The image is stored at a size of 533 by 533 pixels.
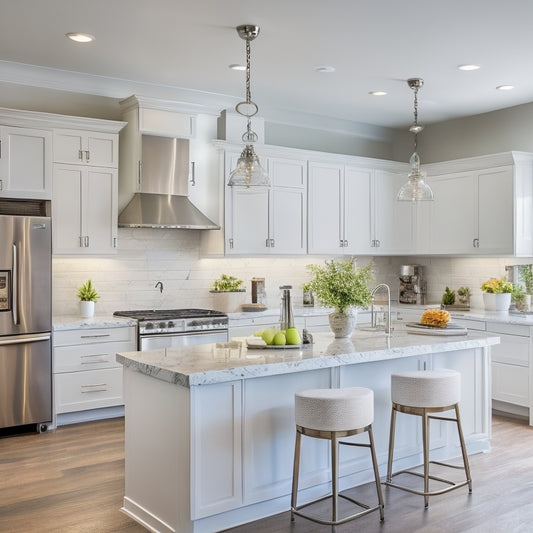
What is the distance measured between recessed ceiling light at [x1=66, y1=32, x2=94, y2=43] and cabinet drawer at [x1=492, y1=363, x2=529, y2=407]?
14.7ft

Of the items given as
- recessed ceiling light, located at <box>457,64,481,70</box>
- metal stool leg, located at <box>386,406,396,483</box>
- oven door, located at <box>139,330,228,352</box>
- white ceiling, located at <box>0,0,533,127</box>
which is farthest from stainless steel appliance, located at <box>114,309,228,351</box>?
recessed ceiling light, located at <box>457,64,481,70</box>

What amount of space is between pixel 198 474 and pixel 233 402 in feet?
1.30

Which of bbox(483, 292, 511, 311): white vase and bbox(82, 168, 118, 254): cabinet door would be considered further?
bbox(483, 292, 511, 311): white vase

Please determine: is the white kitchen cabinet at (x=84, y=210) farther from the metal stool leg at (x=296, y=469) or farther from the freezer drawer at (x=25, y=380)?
the metal stool leg at (x=296, y=469)

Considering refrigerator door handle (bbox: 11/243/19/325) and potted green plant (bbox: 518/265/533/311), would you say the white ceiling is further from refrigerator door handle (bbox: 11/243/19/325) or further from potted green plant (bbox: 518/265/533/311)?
potted green plant (bbox: 518/265/533/311)

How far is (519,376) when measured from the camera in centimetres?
578

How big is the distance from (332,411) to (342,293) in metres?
1.09

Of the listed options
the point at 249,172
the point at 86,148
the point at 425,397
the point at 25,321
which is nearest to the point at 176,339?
the point at 25,321

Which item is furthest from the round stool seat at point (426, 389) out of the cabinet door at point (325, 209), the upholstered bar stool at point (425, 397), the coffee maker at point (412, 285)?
the coffee maker at point (412, 285)

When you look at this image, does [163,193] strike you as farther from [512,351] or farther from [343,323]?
[512,351]

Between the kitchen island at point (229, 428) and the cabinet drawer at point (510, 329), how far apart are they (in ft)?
6.25

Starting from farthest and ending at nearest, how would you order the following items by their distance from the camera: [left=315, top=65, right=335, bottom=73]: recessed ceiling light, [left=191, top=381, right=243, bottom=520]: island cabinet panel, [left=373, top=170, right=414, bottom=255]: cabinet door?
[left=373, top=170, right=414, bottom=255]: cabinet door → [left=315, top=65, right=335, bottom=73]: recessed ceiling light → [left=191, top=381, right=243, bottom=520]: island cabinet panel

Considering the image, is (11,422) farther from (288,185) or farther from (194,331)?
(288,185)

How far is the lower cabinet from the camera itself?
5348 mm
